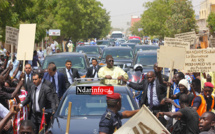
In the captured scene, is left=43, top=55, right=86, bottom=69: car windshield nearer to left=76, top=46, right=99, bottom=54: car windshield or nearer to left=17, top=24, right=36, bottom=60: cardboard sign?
left=17, top=24, right=36, bottom=60: cardboard sign

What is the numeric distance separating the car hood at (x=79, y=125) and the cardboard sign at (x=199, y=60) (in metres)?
2.54

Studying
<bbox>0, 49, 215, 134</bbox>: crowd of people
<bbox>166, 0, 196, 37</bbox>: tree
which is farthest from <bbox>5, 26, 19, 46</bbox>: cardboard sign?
<bbox>166, 0, 196, 37</bbox>: tree

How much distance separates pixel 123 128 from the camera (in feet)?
16.9

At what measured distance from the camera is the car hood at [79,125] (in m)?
7.30

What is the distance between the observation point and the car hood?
23.9 ft

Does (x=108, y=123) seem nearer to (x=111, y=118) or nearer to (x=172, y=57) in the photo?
(x=111, y=118)

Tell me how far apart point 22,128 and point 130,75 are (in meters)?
9.47

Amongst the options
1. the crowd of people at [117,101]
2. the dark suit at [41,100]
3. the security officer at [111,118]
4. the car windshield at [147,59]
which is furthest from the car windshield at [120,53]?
the security officer at [111,118]

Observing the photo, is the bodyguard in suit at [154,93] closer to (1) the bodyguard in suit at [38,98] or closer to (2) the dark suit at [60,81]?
(1) the bodyguard in suit at [38,98]

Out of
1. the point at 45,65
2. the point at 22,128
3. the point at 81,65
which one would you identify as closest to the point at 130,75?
the point at 81,65

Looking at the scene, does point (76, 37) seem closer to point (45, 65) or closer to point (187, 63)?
point (45, 65)

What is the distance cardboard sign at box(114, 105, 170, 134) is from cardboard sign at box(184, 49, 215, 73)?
14.5 feet

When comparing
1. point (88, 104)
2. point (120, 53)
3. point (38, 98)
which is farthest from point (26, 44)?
point (120, 53)

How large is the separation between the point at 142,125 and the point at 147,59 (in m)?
12.1
